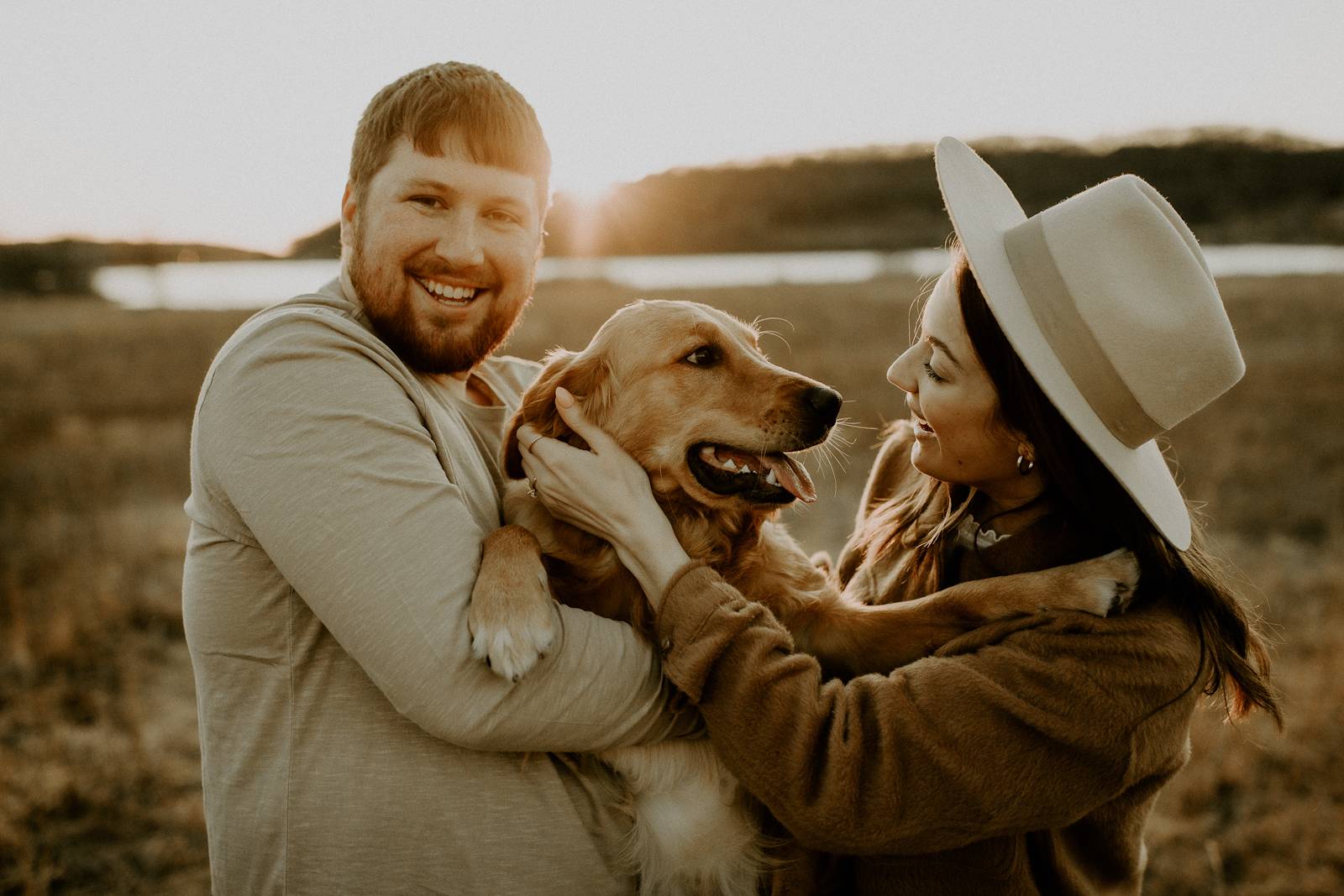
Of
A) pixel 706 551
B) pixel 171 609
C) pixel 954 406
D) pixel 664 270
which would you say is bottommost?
pixel 664 270

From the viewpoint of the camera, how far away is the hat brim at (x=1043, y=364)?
70.0 inches

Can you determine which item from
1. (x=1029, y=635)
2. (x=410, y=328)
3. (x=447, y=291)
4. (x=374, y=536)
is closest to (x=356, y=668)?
(x=374, y=536)

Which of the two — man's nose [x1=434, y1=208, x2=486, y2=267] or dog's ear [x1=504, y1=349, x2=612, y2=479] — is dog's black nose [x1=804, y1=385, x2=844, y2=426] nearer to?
dog's ear [x1=504, y1=349, x2=612, y2=479]

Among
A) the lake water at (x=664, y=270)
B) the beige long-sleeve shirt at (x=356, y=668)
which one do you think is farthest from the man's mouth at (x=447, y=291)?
the lake water at (x=664, y=270)

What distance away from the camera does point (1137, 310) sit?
1.78 metres

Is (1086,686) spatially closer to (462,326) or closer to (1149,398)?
(1149,398)

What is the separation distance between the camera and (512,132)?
7.32ft

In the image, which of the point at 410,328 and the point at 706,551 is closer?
the point at 410,328

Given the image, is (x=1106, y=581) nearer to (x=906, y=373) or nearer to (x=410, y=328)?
(x=906, y=373)

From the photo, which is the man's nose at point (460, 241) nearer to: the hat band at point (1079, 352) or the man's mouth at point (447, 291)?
the man's mouth at point (447, 291)

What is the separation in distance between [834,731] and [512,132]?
1.56m

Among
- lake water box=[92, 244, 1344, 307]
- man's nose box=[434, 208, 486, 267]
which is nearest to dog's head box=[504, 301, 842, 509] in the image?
man's nose box=[434, 208, 486, 267]

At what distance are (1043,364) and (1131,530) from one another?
41 centimetres

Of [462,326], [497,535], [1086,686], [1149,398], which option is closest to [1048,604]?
[1086,686]
